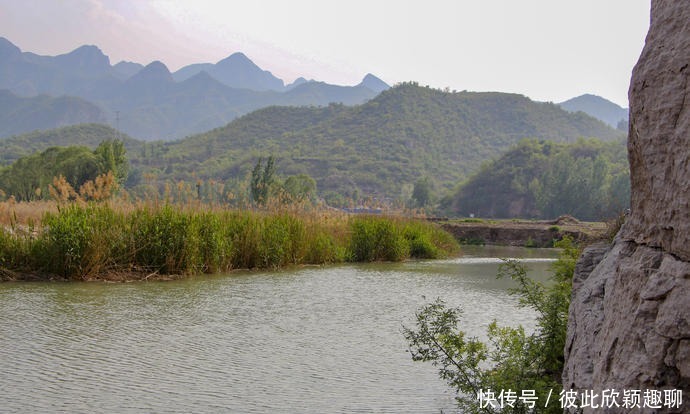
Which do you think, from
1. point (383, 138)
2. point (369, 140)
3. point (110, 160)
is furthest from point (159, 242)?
point (383, 138)

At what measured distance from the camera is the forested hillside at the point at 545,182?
200ft

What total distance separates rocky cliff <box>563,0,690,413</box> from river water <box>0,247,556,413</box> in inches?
60.3

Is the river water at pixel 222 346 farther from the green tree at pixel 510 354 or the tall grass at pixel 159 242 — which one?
the tall grass at pixel 159 242

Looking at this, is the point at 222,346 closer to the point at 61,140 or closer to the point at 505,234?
the point at 505,234

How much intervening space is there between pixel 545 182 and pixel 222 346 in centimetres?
6375

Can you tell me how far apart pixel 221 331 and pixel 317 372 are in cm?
132

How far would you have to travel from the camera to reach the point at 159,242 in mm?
8445

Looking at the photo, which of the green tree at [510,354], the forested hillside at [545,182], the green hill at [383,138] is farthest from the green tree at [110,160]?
the forested hillside at [545,182]

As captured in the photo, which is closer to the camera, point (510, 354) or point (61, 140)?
point (510, 354)

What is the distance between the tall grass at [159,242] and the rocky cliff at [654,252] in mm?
6564

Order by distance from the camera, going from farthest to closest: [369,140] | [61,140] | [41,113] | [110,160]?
[41,113] → [61,140] → [369,140] → [110,160]

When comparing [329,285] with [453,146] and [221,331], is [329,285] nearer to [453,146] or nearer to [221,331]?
[221,331]

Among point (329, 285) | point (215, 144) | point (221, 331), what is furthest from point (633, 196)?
point (215, 144)

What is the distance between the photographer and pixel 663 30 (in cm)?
221
